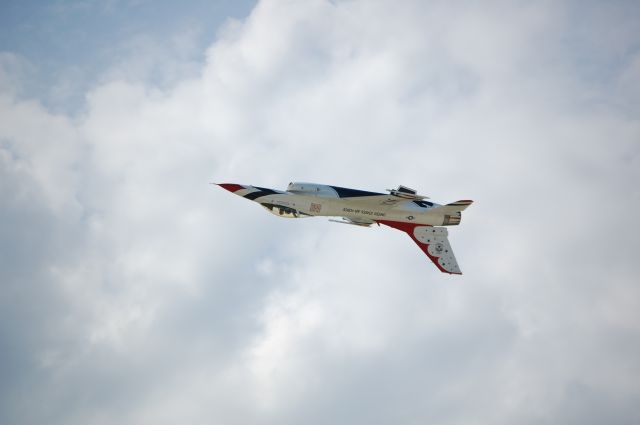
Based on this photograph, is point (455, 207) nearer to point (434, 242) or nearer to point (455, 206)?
point (455, 206)

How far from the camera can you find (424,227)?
5981 centimetres

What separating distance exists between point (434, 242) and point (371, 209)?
8483 mm

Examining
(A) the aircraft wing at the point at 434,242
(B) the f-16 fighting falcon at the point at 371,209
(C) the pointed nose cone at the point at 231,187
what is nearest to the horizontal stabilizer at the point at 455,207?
(B) the f-16 fighting falcon at the point at 371,209

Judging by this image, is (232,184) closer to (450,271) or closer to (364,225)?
(364,225)

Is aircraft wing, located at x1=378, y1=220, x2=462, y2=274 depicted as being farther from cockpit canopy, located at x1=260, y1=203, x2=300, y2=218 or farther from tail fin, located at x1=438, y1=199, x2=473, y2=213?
cockpit canopy, located at x1=260, y1=203, x2=300, y2=218

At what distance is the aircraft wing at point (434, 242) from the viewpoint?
59.3m

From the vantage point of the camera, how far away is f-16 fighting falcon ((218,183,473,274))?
57.7 m

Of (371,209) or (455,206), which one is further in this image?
(455,206)

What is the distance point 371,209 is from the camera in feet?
191

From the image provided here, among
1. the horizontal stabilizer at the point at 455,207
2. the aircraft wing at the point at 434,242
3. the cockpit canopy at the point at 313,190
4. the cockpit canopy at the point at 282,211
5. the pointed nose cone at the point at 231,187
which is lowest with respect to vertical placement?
the aircraft wing at the point at 434,242

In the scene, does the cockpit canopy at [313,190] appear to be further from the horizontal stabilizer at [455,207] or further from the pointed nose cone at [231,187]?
the horizontal stabilizer at [455,207]

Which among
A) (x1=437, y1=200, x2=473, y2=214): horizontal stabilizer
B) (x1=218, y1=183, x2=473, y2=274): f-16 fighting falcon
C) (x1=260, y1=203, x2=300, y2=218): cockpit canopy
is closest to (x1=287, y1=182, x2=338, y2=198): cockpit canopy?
(x1=218, y1=183, x2=473, y2=274): f-16 fighting falcon

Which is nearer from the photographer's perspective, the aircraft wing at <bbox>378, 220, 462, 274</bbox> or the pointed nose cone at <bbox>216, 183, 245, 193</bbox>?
the aircraft wing at <bbox>378, 220, 462, 274</bbox>

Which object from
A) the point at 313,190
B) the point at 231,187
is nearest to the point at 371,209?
the point at 313,190
